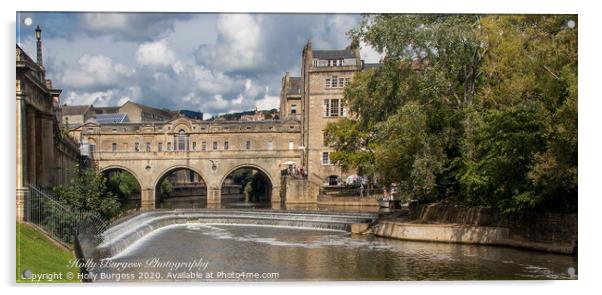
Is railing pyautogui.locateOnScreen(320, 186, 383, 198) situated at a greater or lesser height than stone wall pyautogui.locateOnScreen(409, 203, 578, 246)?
lesser

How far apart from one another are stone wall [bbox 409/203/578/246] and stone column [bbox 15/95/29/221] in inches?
451

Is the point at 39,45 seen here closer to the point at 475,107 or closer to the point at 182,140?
the point at 475,107

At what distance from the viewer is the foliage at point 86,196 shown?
16.9 meters

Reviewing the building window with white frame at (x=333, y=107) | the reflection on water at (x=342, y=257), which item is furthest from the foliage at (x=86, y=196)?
the building window with white frame at (x=333, y=107)

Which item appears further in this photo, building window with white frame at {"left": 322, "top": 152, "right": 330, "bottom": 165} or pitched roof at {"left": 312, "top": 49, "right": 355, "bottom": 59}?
pitched roof at {"left": 312, "top": 49, "right": 355, "bottom": 59}

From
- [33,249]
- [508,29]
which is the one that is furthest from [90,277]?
[508,29]

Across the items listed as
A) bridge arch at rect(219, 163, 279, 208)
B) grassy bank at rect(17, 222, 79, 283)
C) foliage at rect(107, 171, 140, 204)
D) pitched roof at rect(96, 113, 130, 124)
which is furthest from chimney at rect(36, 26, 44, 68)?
pitched roof at rect(96, 113, 130, 124)

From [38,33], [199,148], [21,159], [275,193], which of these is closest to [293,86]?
[199,148]

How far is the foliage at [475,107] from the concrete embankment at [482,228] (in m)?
0.42

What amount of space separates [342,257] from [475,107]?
23.6 feet

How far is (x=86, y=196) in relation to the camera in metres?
17.4

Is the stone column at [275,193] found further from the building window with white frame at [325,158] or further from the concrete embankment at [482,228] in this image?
the concrete embankment at [482,228]

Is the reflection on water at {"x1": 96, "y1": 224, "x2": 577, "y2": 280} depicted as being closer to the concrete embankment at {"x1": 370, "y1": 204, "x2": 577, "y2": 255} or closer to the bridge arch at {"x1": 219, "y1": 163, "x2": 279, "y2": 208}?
the concrete embankment at {"x1": 370, "y1": 204, "x2": 577, "y2": 255}

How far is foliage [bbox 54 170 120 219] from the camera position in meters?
16.9
